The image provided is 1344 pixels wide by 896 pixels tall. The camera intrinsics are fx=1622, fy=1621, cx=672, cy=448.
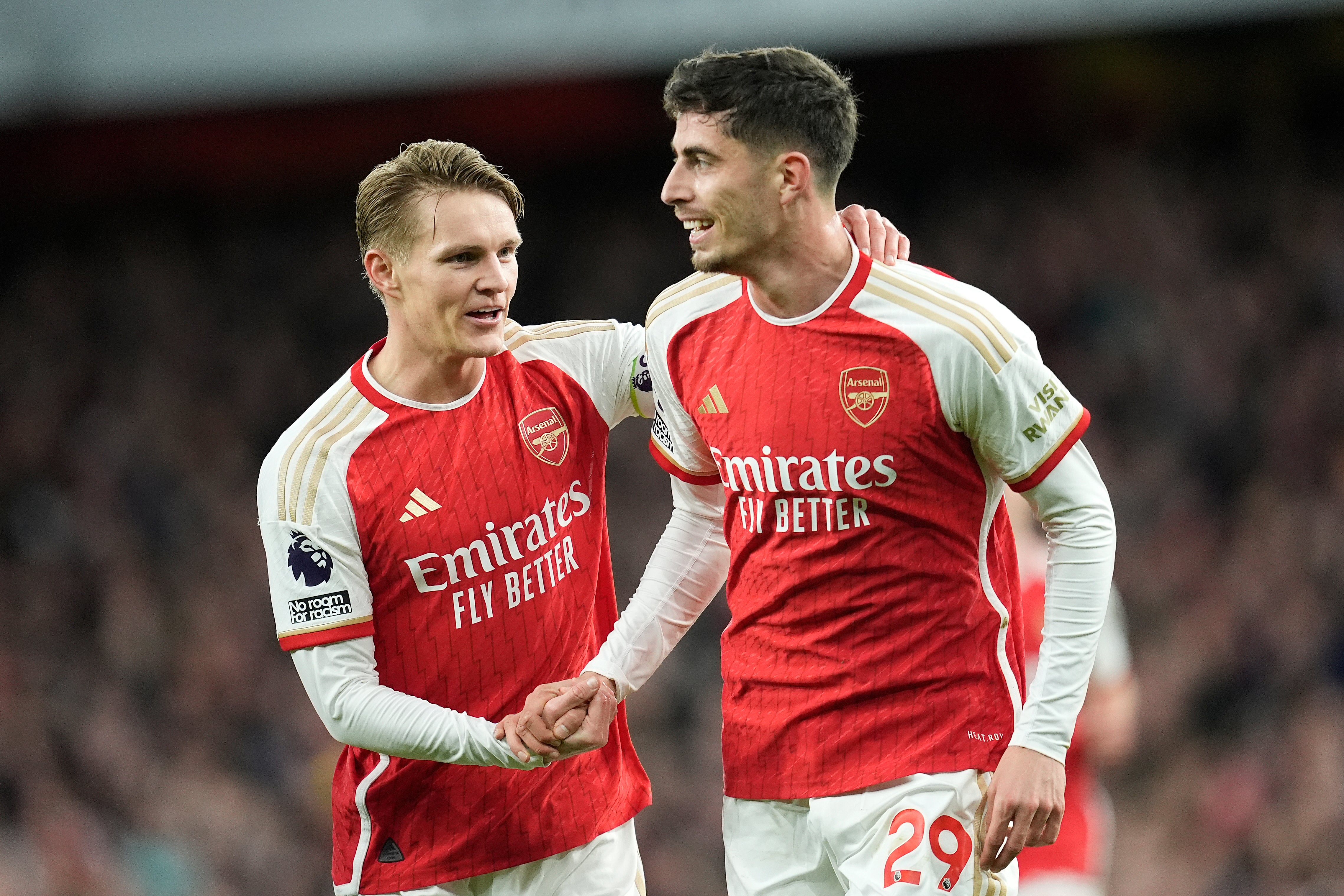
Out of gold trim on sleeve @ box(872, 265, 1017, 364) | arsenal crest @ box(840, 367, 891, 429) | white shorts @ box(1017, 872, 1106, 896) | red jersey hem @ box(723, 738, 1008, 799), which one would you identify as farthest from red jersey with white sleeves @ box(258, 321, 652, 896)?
white shorts @ box(1017, 872, 1106, 896)

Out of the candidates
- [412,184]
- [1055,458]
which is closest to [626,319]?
[412,184]

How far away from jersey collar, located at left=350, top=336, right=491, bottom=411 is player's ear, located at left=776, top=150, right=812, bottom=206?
0.80 metres

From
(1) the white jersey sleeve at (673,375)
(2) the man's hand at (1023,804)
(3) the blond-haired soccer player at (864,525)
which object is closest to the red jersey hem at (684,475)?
(1) the white jersey sleeve at (673,375)

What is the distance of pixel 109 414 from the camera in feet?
40.0

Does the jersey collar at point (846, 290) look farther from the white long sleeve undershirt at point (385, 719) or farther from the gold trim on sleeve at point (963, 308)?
the white long sleeve undershirt at point (385, 719)

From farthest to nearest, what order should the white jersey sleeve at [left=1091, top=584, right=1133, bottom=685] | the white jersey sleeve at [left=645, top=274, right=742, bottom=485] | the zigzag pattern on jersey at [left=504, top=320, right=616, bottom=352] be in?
the white jersey sleeve at [left=1091, top=584, right=1133, bottom=685]
the zigzag pattern on jersey at [left=504, top=320, right=616, bottom=352]
the white jersey sleeve at [left=645, top=274, right=742, bottom=485]

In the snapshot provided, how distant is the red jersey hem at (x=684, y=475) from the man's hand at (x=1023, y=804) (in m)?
0.89

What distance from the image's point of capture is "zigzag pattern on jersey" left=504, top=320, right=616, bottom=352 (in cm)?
356

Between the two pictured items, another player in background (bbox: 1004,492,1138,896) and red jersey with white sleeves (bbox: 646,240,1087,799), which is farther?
another player in background (bbox: 1004,492,1138,896)

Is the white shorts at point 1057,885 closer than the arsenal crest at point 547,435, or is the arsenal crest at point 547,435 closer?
the arsenal crest at point 547,435

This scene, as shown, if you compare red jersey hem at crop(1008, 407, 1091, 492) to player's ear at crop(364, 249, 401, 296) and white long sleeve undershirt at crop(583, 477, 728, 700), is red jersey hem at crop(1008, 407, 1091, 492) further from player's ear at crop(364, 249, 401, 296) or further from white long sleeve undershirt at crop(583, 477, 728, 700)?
player's ear at crop(364, 249, 401, 296)

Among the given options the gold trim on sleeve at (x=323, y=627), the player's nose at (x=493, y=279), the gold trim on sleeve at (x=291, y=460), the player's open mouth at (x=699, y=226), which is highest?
the player's open mouth at (x=699, y=226)

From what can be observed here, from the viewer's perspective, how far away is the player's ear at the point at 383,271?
11.2ft

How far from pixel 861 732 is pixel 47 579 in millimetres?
9361
